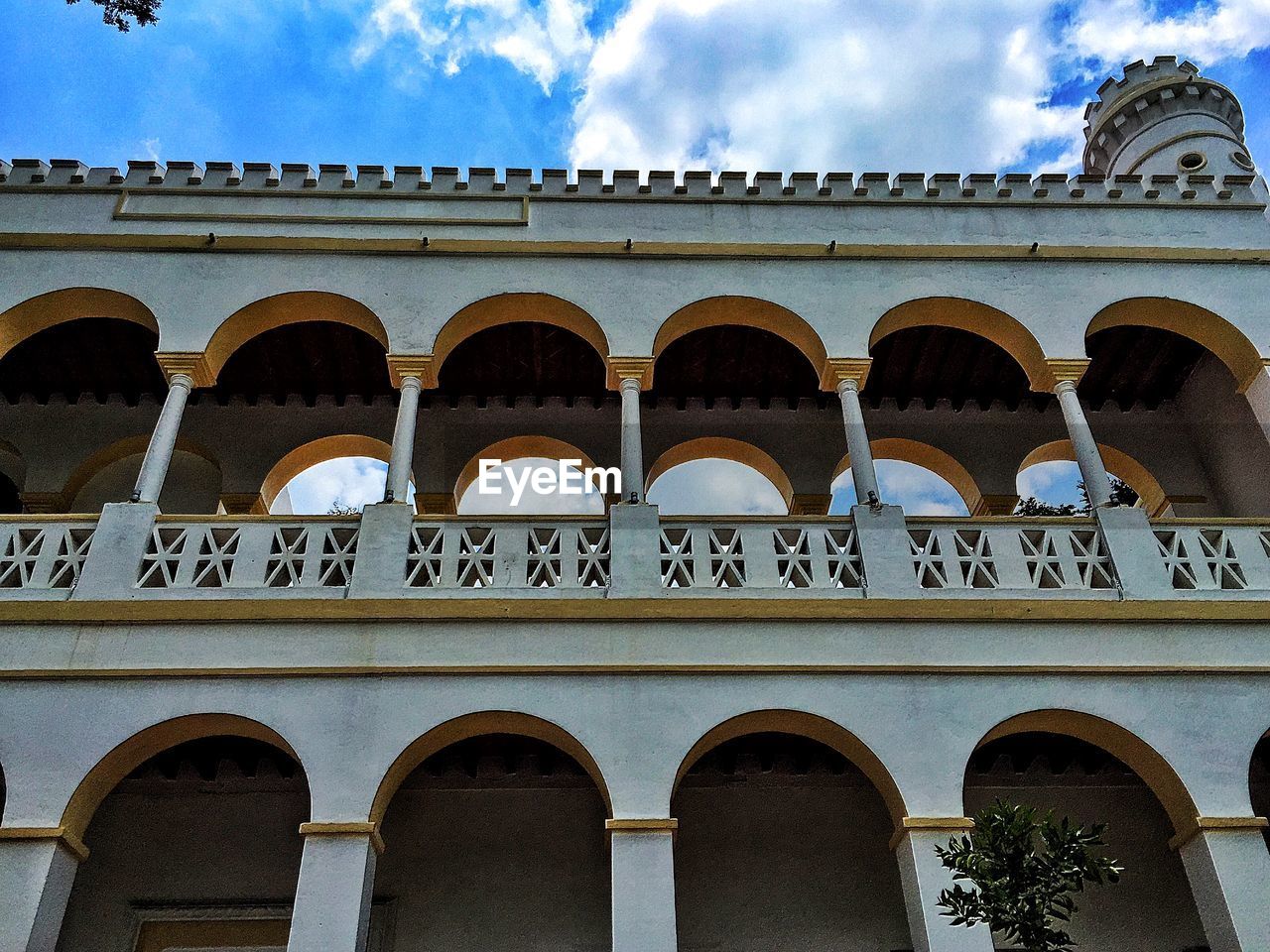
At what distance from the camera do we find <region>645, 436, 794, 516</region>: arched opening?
1265 cm

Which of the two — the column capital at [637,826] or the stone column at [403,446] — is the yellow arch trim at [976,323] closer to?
the stone column at [403,446]

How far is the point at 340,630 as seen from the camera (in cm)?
864

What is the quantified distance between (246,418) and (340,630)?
4.75 metres

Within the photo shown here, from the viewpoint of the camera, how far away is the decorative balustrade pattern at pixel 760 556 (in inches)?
359

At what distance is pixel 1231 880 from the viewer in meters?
7.75

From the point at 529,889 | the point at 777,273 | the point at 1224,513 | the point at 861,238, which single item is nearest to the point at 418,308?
the point at 777,273

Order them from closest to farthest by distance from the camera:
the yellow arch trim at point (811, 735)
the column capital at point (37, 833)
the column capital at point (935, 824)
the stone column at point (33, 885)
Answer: the stone column at point (33, 885)
the column capital at point (37, 833)
the column capital at point (935, 824)
the yellow arch trim at point (811, 735)

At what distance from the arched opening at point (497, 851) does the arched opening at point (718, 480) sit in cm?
284

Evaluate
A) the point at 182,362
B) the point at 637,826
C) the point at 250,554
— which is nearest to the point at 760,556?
the point at 637,826

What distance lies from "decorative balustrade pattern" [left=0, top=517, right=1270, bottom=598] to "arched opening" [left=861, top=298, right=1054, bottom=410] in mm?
2268

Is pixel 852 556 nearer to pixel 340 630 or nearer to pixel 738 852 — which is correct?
pixel 738 852

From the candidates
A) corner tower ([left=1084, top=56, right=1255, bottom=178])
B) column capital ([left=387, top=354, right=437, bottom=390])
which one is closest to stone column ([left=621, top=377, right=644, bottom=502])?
column capital ([left=387, top=354, right=437, bottom=390])

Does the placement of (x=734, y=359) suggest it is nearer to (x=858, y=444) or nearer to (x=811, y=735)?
(x=858, y=444)

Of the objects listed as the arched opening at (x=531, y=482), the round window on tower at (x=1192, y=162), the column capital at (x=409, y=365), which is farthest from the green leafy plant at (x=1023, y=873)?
the round window on tower at (x=1192, y=162)
